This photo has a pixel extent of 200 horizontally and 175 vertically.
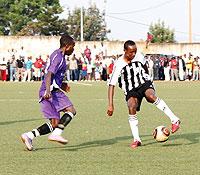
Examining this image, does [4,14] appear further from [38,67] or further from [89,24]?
[38,67]

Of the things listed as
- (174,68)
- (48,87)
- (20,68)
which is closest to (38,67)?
(20,68)

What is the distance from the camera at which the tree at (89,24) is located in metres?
85.1

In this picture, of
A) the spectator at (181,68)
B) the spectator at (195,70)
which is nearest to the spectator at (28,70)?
the spectator at (181,68)

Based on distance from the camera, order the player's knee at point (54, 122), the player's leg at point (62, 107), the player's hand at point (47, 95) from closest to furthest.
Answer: the player's hand at point (47, 95) < the player's leg at point (62, 107) < the player's knee at point (54, 122)

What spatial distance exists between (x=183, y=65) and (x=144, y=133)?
33.2 metres

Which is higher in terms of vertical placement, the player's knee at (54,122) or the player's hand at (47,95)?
the player's hand at (47,95)

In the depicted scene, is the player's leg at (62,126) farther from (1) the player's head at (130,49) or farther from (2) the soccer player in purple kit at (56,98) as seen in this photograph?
(1) the player's head at (130,49)

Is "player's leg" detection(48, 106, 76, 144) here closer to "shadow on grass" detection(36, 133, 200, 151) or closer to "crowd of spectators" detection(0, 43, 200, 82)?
"shadow on grass" detection(36, 133, 200, 151)

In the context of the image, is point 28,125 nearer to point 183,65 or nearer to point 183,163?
point 183,163

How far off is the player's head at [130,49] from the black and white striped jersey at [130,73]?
141mm

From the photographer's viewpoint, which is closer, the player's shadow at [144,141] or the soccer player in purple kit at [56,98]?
the soccer player in purple kit at [56,98]

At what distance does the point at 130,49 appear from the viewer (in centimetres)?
1101

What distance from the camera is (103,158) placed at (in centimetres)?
967

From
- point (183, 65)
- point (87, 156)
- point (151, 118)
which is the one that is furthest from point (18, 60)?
point (87, 156)
